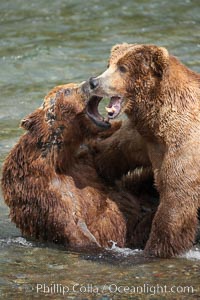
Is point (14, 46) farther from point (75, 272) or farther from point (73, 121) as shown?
point (75, 272)

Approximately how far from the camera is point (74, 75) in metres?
14.6

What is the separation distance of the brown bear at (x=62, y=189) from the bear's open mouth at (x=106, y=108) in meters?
0.06

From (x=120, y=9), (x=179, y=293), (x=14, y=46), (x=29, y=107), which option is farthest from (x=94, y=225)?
(x=120, y=9)

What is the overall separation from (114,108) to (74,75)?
582cm

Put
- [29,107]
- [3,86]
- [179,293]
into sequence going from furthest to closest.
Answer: [3,86]
[29,107]
[179,293]

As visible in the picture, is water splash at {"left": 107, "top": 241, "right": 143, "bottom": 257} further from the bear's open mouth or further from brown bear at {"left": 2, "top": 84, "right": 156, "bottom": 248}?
the bear's open mouth

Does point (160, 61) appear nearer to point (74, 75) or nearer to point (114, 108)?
point (114, 108)

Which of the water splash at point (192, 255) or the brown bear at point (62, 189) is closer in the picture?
the water splash at point (192, 255)

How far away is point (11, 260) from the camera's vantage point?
29.3 ft

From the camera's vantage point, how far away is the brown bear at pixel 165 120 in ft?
28.5

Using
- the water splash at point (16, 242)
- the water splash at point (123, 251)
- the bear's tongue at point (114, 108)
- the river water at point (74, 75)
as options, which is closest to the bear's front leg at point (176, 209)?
the river water at point (74, 75)

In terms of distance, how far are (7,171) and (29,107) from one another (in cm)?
416

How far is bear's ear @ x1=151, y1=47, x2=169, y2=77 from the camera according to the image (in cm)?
877

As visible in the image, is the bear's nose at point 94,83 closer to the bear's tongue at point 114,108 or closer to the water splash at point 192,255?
the bear's tongue at point 114,108
